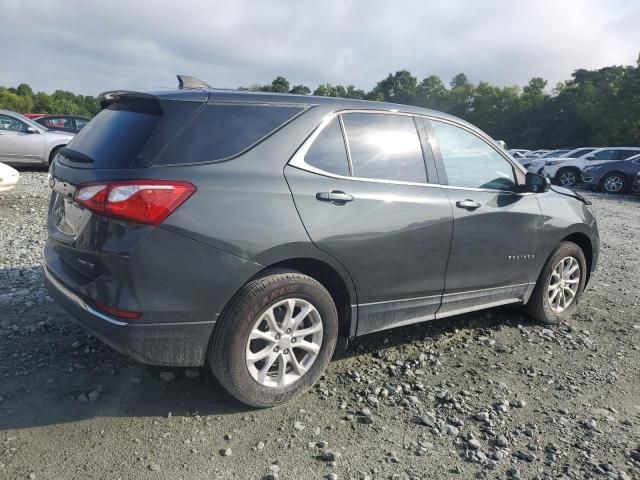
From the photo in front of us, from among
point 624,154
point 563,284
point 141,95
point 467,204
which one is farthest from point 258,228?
point 624,154

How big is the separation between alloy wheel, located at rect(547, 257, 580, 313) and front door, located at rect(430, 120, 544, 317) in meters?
0.37

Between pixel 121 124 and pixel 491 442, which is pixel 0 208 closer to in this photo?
pixel 121 124

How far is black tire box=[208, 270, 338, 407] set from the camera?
2705 millimetres

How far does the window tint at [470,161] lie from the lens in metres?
3.71

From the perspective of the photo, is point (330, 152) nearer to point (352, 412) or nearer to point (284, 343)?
point (284, 343)

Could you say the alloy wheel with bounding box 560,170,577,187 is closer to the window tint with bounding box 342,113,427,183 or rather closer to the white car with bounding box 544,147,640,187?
the white car with bounding box 544,147,640,187

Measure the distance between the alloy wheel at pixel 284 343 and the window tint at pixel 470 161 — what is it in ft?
4.88

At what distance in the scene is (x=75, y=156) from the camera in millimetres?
2955

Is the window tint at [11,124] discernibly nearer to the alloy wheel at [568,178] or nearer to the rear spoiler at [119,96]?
the rear spoiler at [119,96]

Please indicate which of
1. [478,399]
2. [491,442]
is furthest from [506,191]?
[491,442]

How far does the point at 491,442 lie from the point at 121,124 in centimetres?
269

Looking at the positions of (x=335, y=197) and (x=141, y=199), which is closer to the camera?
(x=141, y=199)

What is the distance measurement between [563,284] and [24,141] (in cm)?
1225

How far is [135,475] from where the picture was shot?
2.36 m
